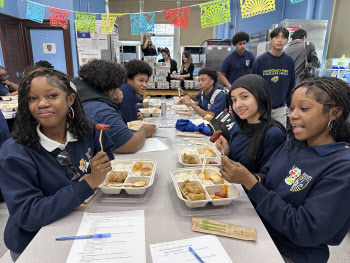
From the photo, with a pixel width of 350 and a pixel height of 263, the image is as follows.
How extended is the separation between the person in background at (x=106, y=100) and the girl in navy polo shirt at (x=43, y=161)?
416 mm

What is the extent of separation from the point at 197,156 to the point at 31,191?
1.04 meters

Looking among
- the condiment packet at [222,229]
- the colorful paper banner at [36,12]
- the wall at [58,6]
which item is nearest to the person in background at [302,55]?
the condiment packet at [222,229]

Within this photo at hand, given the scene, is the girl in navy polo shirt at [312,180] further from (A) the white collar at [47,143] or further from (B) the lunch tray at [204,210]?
(A) the white collar at [47,143]

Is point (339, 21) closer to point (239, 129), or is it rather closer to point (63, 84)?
point (239, 129)

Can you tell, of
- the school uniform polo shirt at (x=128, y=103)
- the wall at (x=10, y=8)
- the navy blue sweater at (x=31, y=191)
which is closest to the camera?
the navy blue sweater at (x=31, y=191)

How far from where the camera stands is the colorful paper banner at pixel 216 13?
10.8 feet

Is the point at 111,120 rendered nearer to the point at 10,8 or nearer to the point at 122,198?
the point at 122,198

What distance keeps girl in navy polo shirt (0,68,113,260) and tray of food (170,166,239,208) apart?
400mm

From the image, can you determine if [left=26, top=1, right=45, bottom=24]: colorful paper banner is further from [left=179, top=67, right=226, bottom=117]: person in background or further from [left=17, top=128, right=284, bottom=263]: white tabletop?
[left=17, top=128, right=284, bottom=263]: white tabletop

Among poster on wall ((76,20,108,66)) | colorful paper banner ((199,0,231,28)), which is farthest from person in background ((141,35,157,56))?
colorful paper banner ((199,0,231,28))

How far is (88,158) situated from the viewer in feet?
4.29

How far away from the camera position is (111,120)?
5.45ft

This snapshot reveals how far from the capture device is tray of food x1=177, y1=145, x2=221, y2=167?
5.19 ft

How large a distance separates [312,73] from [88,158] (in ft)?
12.9
